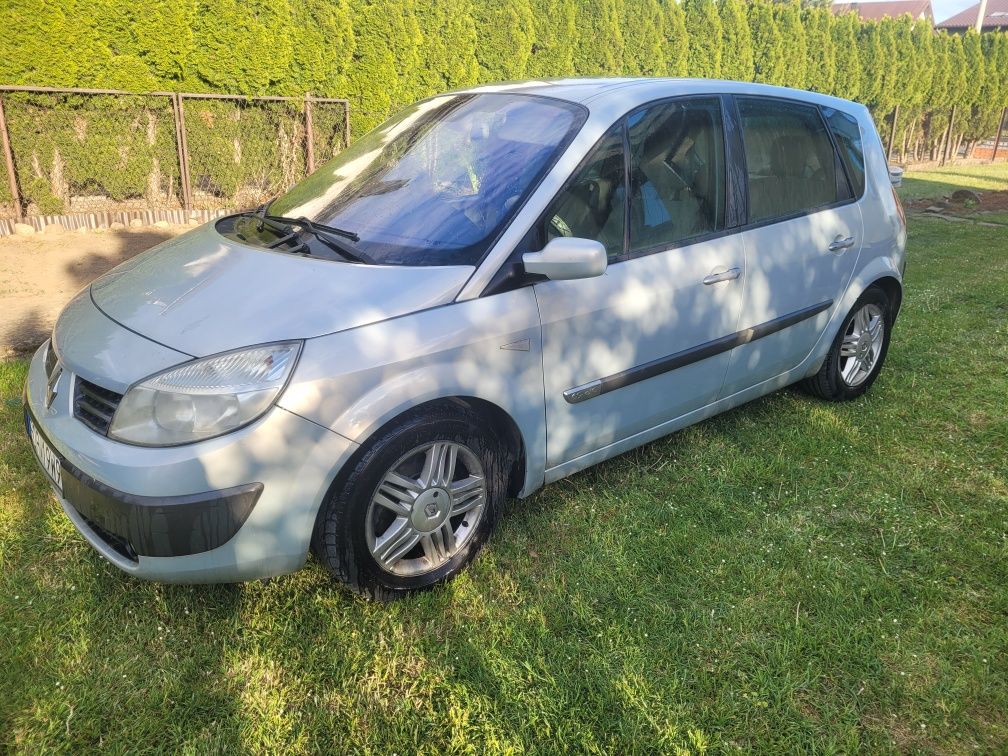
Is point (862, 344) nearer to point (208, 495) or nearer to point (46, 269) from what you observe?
point (208, 495)

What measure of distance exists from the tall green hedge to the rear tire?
Answer: 8.80m

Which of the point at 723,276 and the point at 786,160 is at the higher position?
the point at 786,160

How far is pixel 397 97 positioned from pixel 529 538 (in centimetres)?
1029

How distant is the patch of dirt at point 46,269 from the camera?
18.0 feet

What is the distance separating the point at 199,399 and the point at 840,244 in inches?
130

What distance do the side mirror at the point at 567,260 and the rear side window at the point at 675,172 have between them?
0.49m

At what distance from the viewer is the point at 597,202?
291 cm

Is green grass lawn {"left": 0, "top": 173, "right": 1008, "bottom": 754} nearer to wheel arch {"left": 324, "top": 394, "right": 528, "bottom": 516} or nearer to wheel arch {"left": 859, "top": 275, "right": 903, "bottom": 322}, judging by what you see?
wheel arch {"left": 324, "top": 394, "right": 528, "bottom": 516}

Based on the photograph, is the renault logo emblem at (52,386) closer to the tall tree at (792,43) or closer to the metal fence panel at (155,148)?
the metal fence panel at (155,148)

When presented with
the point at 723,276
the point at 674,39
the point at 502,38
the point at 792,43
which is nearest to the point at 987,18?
the point at 792,43

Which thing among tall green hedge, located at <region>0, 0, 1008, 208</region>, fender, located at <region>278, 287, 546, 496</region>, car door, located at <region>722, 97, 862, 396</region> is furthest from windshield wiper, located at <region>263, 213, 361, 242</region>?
tall green hedge, located at <region>0, 0, 1008, 208</region>

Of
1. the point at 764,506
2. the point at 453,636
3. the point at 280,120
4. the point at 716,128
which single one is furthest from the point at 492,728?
the point at 280,120

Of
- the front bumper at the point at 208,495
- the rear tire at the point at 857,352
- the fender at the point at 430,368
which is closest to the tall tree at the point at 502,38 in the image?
the rear tire at the point at 857,352

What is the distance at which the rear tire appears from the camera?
4.21 metres
